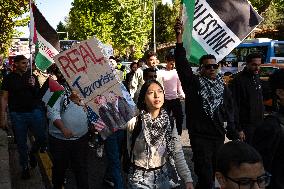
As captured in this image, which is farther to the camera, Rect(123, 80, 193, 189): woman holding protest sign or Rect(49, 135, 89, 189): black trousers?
Rect(49, 135, 89, 189): black trousers

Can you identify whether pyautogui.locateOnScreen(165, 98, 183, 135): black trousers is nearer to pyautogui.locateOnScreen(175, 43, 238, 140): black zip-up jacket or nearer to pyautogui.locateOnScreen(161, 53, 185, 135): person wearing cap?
pyautogui.locateOnScreen(161, 53, 185, 135): person wearing cap

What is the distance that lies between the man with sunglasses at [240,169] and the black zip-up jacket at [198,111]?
282 cm

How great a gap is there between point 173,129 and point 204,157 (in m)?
1.25

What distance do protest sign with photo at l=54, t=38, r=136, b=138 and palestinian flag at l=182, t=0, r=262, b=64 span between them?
86 centimetres

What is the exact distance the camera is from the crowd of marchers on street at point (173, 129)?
2787 millimetres

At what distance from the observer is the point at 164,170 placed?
3.77 meters

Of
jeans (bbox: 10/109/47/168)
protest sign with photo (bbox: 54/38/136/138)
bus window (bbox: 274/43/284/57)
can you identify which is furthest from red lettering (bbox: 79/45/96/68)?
bus window (bbox: 274/43/284/57)

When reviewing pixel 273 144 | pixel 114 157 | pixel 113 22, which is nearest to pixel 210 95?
pixel 114 157

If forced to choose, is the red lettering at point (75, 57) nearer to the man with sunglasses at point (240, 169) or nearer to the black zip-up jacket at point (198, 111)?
the black zip-up jacket at point (198, 111)

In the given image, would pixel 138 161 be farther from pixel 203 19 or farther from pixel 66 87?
pixel 203 19

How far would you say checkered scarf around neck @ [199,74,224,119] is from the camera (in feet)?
16.2

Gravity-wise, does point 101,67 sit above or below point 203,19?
below

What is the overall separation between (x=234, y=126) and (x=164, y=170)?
1647 millimetres

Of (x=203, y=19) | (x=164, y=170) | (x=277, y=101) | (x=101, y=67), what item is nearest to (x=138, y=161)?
(x=164, y=170)
